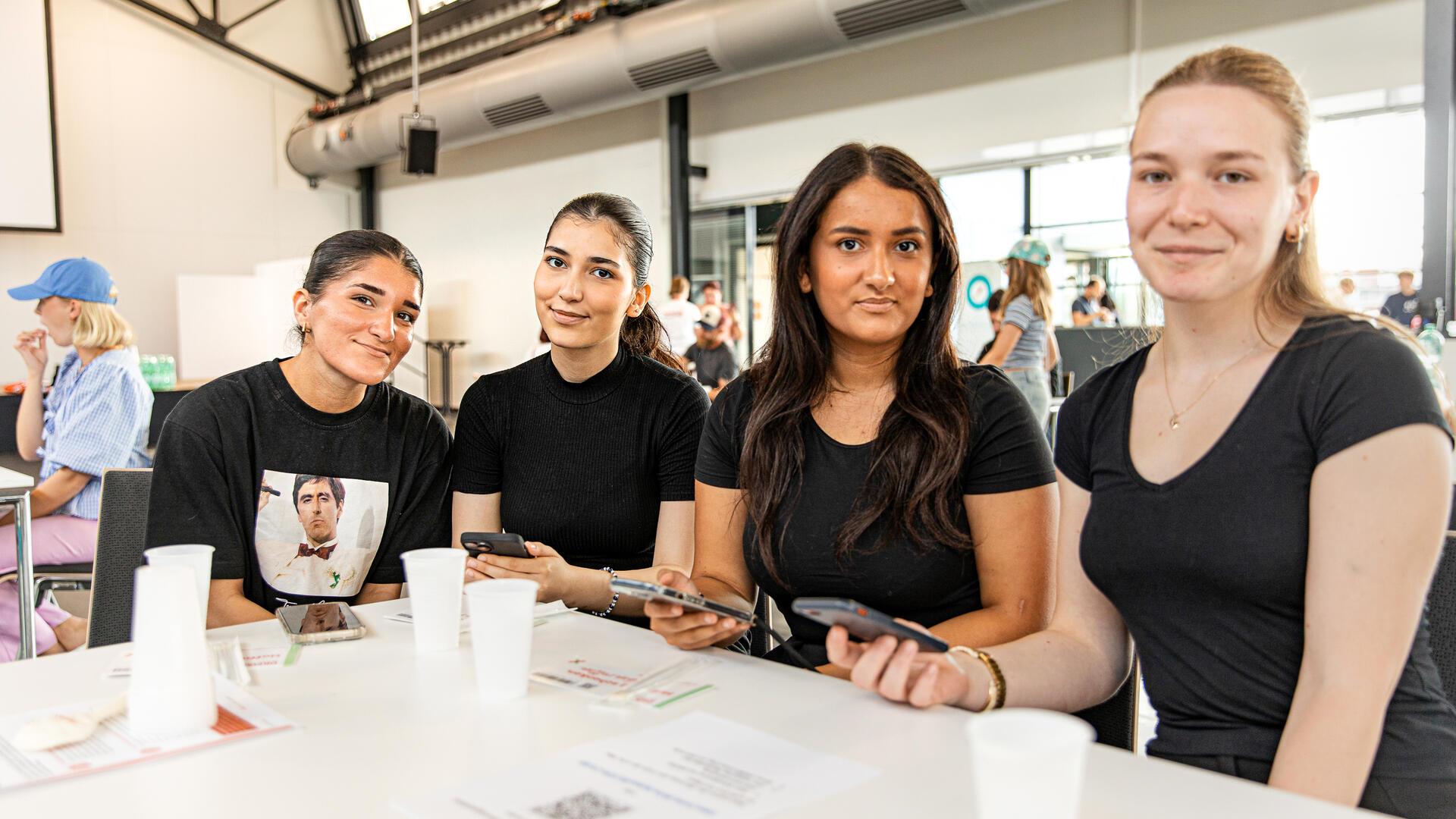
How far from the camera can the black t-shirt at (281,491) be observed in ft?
6.20

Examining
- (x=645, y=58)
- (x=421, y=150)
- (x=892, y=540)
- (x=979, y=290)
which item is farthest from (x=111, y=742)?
(x=421, y=150)

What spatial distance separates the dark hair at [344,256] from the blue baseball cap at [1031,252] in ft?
12.5

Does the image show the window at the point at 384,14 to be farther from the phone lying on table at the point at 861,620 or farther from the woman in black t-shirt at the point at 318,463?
the phone lying on table at the point at 861,620

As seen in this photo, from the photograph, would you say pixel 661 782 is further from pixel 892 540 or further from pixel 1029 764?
pixel 892 540

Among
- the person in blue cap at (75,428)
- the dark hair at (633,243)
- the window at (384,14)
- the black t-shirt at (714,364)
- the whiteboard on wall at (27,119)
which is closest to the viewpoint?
the dark hair at (633,243)

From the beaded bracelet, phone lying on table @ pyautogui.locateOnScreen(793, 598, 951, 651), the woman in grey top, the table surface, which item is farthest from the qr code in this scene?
the woman in grey top

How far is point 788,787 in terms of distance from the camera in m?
0.94

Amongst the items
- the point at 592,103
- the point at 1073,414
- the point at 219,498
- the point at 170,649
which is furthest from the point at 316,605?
the point at 592,103

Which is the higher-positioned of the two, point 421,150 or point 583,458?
point 421,150

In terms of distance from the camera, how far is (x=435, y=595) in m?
1.40

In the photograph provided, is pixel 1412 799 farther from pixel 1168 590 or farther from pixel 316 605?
pixel 316 605

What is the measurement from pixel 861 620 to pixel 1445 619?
0.77m

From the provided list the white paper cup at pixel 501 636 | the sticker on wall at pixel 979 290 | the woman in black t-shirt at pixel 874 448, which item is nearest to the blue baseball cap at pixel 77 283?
the woman in black t-shirt at pixel 874 448

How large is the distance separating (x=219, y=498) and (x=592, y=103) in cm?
615
